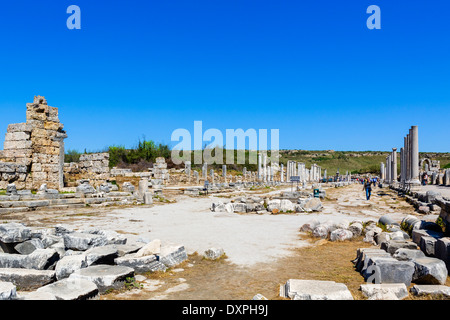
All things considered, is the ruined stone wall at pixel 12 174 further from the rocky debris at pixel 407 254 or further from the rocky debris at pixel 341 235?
the rocky debris at pixel 407 254

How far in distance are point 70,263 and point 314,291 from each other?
12.0ft

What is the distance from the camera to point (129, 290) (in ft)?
15.4

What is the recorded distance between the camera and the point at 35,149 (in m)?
16.2

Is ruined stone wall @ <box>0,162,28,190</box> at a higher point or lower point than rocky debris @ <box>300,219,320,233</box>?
higher

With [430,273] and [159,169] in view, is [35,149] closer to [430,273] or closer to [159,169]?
[159,169]

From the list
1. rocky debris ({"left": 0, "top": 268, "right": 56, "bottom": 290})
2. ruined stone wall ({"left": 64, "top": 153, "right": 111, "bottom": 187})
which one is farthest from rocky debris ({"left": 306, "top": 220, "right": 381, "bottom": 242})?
ruined stone wall ({"left": 64, "top": 153, "right": 111, "bottom": 187})

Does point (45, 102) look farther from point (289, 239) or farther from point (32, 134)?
point (289, 239)

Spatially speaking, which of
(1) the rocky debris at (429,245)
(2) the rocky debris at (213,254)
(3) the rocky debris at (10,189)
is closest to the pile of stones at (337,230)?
(1) the rocky debris at (429,245)

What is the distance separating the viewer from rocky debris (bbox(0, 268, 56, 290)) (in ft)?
A: 15.5

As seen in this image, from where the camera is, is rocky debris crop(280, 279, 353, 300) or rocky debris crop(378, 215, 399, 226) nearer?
rocky debris crop(280, 279, 353, 300)

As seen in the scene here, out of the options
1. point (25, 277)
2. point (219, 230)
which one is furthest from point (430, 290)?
point (219, 230)

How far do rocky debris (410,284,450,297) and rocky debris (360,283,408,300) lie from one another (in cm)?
14

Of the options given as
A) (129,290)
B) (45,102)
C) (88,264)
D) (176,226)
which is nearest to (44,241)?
(88,264)

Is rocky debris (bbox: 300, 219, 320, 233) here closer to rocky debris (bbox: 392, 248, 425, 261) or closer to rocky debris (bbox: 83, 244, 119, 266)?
rocky debris (bbox: 392, 248, 425, 261)
